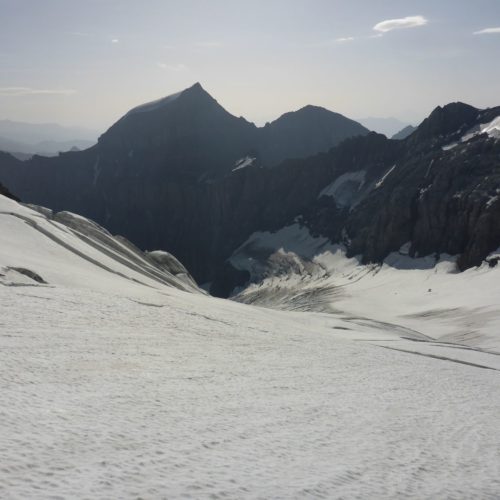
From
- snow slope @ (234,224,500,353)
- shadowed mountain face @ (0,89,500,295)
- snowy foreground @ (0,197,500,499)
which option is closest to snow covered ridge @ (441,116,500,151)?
shadowed mountain face @ (0,89,500,295)

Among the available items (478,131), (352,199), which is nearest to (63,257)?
(478,131)

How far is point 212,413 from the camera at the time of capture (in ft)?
29.5

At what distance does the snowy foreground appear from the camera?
645 centimetres

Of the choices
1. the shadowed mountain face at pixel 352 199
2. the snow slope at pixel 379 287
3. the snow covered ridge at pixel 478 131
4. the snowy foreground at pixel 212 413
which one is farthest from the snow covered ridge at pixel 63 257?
the snow covered ridge at pixel 478 131

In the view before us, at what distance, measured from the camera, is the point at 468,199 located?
314 feet

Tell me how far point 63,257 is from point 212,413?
25.9 meters

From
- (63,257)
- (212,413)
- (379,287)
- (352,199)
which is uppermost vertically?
(352,199)

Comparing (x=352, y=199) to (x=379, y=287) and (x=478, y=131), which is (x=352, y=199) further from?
(x=379, y=287)

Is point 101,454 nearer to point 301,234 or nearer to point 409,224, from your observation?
point 409,224

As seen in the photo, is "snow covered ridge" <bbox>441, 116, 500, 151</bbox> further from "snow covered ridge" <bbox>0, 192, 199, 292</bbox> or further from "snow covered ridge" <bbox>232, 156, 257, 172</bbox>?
"snow covered ridge" <bbox>0, 192, 199, 292</bbox>

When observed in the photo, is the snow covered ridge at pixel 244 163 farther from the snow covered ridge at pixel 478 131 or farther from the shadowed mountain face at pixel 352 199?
the snow covered ridge at pixel 478 131

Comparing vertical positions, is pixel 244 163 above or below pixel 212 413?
above

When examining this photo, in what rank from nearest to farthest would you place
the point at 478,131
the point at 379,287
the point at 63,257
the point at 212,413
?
the point at 212,413 < the point at 63,257 < the point at 379,287 < the point at 478,131

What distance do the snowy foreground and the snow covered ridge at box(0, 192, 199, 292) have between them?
3506 mm
